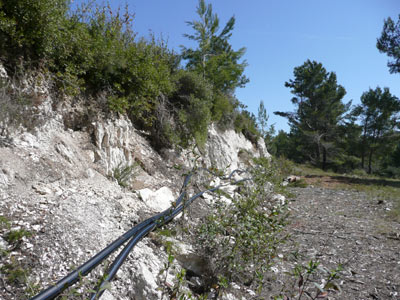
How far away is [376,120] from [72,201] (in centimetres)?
2615

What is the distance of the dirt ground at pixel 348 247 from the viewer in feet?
9.53

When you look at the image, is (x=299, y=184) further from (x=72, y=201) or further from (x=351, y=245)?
(x=72, y=201)

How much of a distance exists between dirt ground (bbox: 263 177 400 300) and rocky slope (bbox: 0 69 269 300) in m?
1.40

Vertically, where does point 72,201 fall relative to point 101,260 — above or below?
above

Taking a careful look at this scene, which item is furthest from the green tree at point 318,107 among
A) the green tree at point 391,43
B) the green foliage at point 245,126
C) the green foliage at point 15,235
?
the green foliage at point 15,235

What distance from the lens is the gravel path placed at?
9.85 ft

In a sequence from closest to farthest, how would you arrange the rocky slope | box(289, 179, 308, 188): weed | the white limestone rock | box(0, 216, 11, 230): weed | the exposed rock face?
1. the rocky slope
2. box(0, 216, 11, 230): weed
3. the white limestone rock
4. the exposed rock face
5. box(289, 179, 308, 188): weed

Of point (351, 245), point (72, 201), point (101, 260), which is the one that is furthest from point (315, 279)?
point (72, 201)

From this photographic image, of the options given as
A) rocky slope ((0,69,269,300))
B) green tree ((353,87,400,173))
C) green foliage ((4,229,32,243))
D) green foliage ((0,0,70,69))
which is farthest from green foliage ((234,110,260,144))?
green tree ((353,87,400,173))

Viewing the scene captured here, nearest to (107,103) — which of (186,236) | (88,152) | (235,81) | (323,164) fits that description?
(88,152)

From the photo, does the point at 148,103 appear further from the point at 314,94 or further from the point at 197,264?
the point at 314,94

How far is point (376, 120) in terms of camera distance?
21953 millimetres

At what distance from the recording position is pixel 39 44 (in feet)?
11.9

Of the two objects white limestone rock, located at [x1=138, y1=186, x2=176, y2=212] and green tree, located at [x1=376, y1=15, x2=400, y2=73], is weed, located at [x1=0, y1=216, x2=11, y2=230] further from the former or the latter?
green tree, located at [x1=376, y1=15, x2=400, y2=73]
